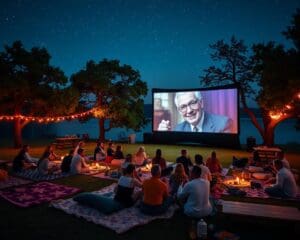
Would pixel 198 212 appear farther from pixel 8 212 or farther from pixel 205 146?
pixel 205 146

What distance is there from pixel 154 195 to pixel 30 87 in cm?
1732

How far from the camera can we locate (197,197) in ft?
19.8

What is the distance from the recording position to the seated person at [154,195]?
628 centimetres

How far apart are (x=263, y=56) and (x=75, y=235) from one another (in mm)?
17246

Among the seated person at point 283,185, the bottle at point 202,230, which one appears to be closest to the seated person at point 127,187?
the bottle at point 202,230

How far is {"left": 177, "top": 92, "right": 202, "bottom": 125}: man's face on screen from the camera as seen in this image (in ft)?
74.2

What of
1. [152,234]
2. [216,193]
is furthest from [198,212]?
[216,193]

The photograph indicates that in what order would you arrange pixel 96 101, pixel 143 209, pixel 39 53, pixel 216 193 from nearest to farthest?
pixel 143 209 → pixel 216 193 → pixel 39 53 → pixel 96 101

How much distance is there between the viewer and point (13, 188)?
8773 millimetres

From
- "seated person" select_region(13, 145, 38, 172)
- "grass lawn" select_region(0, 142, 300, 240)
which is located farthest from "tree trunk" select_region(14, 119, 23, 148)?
"grass lawn" select_region(0, 142, 300, 240)

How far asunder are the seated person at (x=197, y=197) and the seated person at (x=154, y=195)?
0.49 meters

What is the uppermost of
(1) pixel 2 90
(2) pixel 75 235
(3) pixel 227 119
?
(1) pixel 2 90

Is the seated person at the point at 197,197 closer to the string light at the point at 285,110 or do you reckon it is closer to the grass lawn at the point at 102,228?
the grass lawn at the point at 102,228

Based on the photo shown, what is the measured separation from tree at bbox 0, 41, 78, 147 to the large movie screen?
25.4 feet
